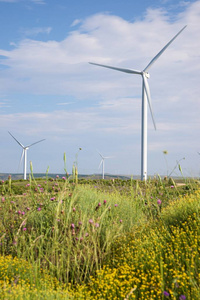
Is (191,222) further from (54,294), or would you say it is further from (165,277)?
(54,294)

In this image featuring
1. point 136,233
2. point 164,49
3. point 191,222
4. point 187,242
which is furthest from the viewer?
point 164,49

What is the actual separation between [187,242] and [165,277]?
35.8 inches

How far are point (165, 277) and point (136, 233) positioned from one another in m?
1.90

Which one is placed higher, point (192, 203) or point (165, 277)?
point (192, 203)

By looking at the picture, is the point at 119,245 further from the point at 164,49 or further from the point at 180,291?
the point at 164,49

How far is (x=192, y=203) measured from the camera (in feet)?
24.1

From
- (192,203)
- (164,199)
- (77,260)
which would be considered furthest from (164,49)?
(77,260)

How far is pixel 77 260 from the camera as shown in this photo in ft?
21.0

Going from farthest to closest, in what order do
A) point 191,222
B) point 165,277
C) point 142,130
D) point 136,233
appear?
1. point 142,130
2. point 136,233
3. point 191,222
4. point 165,277

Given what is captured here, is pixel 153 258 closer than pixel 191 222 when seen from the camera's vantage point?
Yes

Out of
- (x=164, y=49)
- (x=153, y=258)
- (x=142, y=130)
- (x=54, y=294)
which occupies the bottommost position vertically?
(x=54, y=294)

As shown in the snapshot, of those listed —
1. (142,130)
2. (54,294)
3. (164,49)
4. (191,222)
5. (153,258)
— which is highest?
(164,49)

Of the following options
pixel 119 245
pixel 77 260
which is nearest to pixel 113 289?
pixel 77 260

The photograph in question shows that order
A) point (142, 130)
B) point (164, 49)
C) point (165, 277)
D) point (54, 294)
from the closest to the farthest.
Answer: point (54, 294) → point (165, 277) → point (164, 49) → point (142, 130)
